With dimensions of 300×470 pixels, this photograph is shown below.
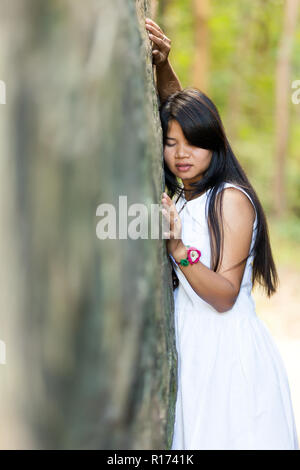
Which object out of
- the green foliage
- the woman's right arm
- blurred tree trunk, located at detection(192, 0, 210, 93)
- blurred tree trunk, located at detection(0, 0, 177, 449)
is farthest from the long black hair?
the green foliage

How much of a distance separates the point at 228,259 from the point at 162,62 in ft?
2.55

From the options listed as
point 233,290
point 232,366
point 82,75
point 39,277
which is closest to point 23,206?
point 39,277

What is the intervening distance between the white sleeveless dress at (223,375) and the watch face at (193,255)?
14 cm

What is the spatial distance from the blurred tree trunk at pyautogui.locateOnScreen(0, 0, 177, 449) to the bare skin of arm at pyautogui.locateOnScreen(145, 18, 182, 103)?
0.89 meters

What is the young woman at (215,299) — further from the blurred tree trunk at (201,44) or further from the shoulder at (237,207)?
the blurred tree trunk at (201,44)

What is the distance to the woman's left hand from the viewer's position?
5.08 feet

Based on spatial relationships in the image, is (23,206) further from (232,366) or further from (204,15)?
(204,15)

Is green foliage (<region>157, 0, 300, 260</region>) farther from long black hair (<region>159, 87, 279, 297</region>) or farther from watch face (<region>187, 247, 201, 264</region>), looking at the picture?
watch face (<region>187, 247, 201, 264</region>)

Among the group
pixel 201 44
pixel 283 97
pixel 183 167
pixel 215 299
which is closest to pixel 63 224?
pixel 215 299

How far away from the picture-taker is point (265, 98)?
56.0ft

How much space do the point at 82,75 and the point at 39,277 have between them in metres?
0.27

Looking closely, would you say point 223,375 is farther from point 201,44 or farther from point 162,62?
point 201,44

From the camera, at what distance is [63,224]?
620 millimetres

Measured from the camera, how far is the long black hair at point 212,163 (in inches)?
71.4
